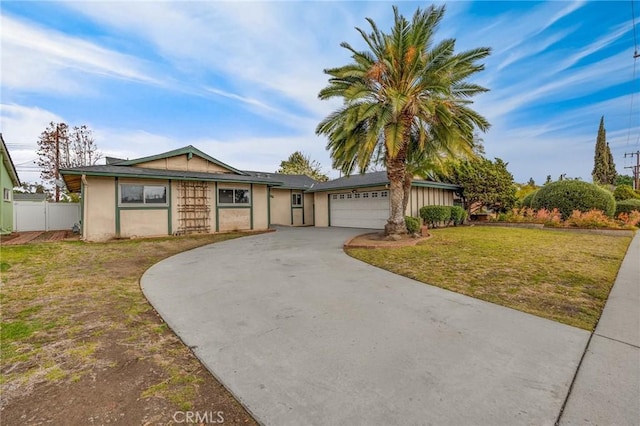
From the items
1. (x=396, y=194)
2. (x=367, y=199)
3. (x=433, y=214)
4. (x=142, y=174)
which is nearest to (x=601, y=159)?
(x=433, y=214)

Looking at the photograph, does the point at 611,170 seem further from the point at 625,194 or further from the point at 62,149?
the point at 62,149

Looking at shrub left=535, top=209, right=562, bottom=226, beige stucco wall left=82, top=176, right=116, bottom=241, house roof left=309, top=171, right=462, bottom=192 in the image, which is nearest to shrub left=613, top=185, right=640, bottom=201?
shrub left=535, top=209, right=562, bottom=226

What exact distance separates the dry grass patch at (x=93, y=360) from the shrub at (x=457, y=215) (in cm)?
1558

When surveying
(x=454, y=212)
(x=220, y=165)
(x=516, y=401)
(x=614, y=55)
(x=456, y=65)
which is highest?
(x=614, y=55)

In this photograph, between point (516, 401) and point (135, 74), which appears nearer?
point (516, 401)

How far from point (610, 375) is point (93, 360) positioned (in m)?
4.99

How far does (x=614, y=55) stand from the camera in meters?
13.0

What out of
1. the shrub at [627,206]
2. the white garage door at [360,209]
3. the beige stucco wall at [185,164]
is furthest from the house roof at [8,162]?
the shrub at [627,206]

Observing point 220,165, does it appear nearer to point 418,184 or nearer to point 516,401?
point 418,184

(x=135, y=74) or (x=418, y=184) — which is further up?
(x=135, y=74)

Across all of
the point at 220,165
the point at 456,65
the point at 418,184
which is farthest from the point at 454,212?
the point at 220,165

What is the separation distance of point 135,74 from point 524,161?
85.3 feet

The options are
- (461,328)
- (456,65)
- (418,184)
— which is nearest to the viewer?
(461,328)

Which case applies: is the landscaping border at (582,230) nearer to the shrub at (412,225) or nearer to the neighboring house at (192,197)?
the neighboring house at (192,197)
